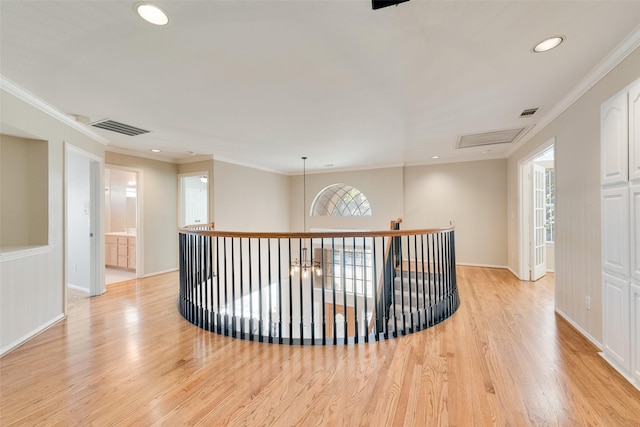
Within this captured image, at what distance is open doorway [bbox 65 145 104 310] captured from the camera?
4148mm

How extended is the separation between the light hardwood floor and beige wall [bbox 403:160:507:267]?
298cm

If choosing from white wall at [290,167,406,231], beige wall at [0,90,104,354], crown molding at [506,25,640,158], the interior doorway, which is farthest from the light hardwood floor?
the interior doorway

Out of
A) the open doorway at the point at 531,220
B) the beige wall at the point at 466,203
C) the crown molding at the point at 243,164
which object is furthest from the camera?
the beige wall at the point at 466,203

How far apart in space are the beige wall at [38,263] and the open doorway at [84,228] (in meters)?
0.77

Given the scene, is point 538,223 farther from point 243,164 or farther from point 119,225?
point 119,225

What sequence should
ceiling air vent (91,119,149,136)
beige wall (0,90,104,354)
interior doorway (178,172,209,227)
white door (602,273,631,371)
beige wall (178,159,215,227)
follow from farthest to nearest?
interior doorway (178,172,209,227)
beige wall (178,159,215,227)
ceiling air vent (91,119,149,136)
beige wall (0,90,104,354)
white door (602,273,631,371)

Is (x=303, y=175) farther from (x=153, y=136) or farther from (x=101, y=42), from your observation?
(x=101, y=42)

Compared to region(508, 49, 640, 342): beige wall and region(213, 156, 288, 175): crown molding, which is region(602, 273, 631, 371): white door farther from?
region(213, 156, 288, 175): crown molding

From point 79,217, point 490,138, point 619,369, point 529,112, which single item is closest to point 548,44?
point 529,112

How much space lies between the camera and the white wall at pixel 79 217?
14.1 feet

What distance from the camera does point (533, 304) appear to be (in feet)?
11.4

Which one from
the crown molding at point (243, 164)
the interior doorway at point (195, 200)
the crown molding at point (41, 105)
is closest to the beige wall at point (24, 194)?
the crown molding at point (41, 105)

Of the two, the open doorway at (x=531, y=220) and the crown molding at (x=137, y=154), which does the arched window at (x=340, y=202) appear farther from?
the crown molding at (x=137, y=154)

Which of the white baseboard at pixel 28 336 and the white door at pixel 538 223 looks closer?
the white baseboard at pixel 28 336
